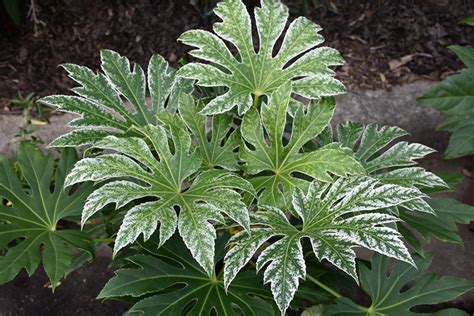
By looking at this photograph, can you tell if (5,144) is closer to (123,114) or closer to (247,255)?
(123,114)

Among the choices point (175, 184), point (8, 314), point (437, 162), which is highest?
point (175, 184)

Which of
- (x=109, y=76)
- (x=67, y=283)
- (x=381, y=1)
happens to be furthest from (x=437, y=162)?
(x=109, y=76)

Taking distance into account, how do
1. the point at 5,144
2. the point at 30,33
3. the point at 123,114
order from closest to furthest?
the point at 123,114
the point at 5,144
the point at 30,33

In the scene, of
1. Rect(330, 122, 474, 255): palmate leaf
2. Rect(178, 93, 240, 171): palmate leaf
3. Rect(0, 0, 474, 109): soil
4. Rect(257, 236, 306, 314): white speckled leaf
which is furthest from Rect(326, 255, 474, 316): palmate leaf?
Rect(0, 0, 474, 109): soil

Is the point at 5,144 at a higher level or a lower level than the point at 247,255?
lower

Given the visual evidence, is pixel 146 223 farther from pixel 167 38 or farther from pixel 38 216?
pixel 167 38

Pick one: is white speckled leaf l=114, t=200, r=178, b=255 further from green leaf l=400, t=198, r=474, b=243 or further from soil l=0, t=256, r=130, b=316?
soil l=0, t=256, r=130, b=316
